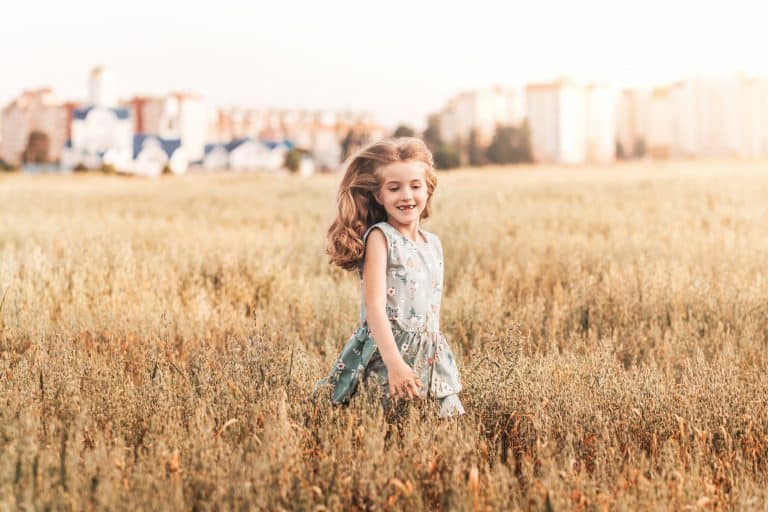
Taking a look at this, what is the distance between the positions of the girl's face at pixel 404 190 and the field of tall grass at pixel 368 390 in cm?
50

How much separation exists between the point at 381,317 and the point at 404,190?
589 mm

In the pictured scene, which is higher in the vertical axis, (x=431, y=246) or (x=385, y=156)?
(x=385, y=156)

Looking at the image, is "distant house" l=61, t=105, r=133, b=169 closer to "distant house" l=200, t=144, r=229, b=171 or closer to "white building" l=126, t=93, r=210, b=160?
"distant house" l=200, t=144, r=229, b=171

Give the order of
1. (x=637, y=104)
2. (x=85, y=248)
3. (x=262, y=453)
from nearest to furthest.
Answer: (x=262, y=453), (x=85, y=248), (x=637, y=104)

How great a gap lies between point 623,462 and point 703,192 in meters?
15.1

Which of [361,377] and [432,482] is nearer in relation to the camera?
[432,482]

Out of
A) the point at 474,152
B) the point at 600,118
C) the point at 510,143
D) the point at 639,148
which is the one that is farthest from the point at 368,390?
the point at 600,118

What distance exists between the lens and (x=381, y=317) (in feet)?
10.1

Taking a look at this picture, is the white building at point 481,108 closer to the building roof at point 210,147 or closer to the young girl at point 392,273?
the building roof at point 210,147

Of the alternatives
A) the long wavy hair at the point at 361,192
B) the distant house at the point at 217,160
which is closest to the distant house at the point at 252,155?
the distant house at the point at 217,160

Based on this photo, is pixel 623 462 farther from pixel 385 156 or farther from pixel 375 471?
pixel 385 156

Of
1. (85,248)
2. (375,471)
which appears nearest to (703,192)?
(85,248)

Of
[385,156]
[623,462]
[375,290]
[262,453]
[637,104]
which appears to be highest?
[637,104]

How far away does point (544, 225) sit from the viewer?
10.7m
